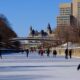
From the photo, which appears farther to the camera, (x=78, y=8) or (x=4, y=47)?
(x=78, y=8)

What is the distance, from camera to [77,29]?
94.8m

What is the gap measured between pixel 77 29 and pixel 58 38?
3499 centimetres

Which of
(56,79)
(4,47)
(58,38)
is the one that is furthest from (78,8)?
(56,79)

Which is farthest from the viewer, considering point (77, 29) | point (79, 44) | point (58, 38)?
point (58, 38)

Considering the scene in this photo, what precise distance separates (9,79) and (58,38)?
11322 centimetres

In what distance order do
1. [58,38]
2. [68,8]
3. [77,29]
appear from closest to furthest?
[77,29] → [58,38] → [68,8]

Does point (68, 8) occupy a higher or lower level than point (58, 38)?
higher

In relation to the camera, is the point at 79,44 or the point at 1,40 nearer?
the point at 79,44

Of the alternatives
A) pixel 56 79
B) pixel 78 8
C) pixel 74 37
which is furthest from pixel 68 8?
pixel 56 79

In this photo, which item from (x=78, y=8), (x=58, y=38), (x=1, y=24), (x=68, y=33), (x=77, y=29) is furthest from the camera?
(x=78, y=8)

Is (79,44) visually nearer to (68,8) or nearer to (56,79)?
(56,79)

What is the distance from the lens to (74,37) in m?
97.0

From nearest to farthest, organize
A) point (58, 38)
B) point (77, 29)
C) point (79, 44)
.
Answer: point (79, 44) < point (77, 29) < point (58, 38)

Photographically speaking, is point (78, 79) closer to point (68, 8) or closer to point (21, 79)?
point (21, 79)
